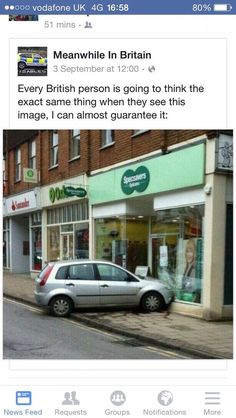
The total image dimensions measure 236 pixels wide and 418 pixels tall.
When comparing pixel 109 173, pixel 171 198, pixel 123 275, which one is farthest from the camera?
pixel 109 173

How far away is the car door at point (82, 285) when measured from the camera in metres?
9.91

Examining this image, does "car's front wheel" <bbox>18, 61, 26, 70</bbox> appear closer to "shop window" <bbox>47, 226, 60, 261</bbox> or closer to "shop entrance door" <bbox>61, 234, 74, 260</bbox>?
"shop entrance door" <bbox>61, 234, 74, 260</bbox>

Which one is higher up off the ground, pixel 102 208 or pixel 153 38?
pixel 153 38

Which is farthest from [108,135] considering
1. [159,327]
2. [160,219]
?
[160,219]

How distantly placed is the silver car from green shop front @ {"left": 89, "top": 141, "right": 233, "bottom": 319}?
0.54 metres

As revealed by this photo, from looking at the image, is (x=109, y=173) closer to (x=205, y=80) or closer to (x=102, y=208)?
(x=102, y=208)

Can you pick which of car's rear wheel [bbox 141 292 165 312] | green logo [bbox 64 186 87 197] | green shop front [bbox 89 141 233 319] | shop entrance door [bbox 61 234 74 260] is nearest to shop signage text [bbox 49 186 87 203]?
green logo [bbox 64 186 87 197]

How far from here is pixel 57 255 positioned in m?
15.5
